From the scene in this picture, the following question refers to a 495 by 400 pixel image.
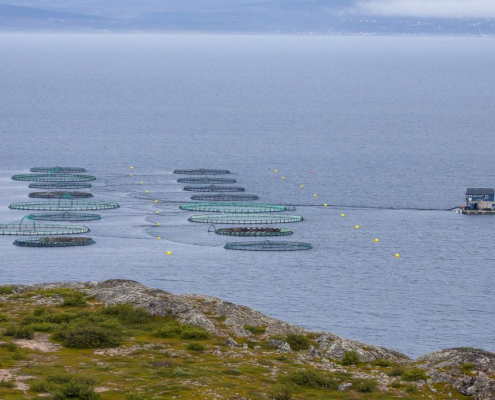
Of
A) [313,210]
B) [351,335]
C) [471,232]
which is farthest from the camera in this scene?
[313,210]

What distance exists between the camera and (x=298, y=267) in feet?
489

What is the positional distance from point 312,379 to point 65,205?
136324 mm

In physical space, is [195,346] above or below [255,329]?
below

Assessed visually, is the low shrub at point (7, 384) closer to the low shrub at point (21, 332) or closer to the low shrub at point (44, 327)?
the low shrub at point (21, 332)

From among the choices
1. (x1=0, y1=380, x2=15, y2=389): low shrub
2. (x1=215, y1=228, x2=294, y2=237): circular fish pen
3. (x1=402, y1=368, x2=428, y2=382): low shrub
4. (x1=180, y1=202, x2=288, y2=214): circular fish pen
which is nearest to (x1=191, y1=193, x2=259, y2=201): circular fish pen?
(x1=180, y1=202, x2=288, y2=214): circular fish pen

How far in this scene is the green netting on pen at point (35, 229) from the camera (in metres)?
167

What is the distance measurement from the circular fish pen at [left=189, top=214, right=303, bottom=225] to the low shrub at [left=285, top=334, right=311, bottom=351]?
114217 mm

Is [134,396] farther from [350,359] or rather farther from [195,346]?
[350,359]

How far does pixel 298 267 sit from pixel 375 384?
95.2 m

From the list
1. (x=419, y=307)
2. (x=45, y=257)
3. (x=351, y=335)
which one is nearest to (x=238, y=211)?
(x=45, y=257)

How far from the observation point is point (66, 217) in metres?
177

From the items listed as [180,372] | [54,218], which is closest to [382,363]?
[180,372]

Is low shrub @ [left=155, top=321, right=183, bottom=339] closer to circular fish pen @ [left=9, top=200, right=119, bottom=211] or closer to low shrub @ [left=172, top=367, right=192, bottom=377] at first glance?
low shrub @ [left=172, top=367, right=192, bottom=377]

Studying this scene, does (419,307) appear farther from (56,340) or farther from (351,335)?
(56,340)
